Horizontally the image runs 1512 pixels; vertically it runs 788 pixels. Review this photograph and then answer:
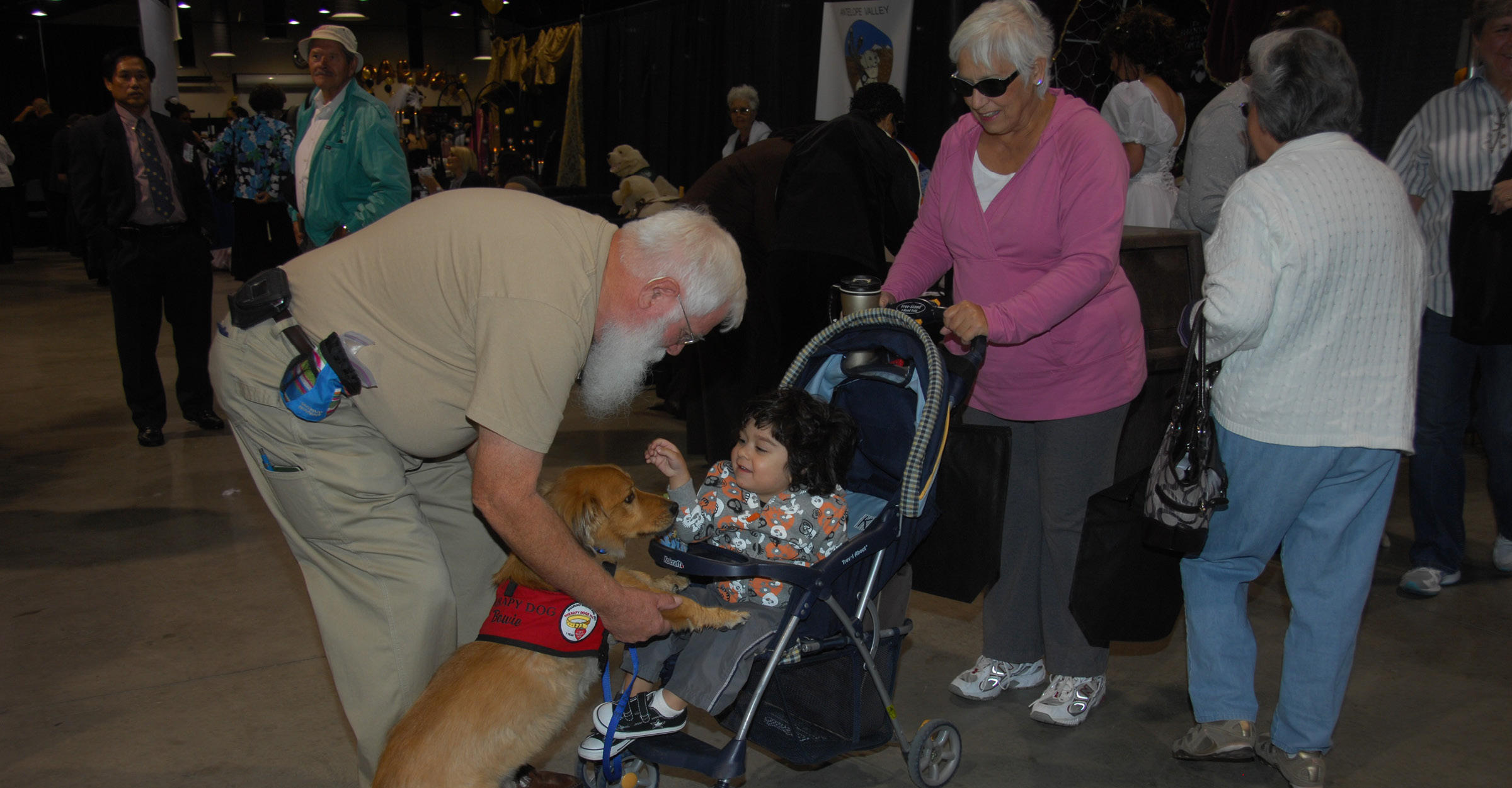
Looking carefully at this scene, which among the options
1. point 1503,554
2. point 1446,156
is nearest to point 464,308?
point 1446,156

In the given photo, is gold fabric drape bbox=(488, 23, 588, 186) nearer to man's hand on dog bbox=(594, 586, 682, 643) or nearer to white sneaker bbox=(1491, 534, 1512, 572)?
white sneaker bbox=(1491, 534, 1512, 572)

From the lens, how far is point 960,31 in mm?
2377

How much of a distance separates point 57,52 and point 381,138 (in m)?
20.1

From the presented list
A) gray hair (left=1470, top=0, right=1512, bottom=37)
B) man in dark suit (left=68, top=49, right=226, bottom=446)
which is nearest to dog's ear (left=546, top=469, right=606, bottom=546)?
gray hair (left=1470, top=0, right=1512, bottom=37)

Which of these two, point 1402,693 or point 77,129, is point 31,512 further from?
point 1402,693

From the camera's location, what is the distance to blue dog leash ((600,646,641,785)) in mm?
2111

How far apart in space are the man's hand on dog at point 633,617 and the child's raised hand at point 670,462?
398 mm

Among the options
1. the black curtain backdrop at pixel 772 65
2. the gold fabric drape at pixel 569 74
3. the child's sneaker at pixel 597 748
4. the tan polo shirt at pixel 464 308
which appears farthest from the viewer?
the gold fabric drape at pixel 569 74

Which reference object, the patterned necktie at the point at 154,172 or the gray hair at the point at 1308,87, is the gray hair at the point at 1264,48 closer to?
the gray hair at the point at 1308,87

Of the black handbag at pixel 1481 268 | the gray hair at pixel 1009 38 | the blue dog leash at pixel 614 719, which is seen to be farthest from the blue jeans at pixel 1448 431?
the blue dog leash at pixel 614 719

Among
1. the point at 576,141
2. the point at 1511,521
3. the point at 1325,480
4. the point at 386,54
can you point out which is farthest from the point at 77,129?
the point at 386,54

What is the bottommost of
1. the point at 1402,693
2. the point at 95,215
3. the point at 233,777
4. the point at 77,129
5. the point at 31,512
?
the point at 31,512

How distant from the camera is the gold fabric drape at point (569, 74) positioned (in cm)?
1226

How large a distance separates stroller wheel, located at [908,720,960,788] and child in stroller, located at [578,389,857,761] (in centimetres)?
51
